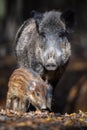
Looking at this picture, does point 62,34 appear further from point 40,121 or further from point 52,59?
point 40,121

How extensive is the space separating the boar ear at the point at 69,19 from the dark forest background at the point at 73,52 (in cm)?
502

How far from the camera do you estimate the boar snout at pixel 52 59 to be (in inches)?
452

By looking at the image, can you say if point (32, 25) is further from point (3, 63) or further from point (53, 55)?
point (3, 63)

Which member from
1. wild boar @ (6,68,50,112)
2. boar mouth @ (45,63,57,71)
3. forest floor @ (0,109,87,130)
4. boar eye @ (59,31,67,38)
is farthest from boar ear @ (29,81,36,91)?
boar eye @ (59,31,67,38)

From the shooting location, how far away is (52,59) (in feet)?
37.8

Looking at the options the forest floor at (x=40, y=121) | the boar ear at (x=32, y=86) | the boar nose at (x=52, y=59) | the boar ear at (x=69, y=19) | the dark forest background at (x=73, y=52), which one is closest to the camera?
the forest floor at (x=40, y=121)

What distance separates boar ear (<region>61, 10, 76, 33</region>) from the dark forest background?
5.02 meters

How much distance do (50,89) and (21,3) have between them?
14.8m

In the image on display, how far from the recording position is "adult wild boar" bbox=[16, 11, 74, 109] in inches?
462

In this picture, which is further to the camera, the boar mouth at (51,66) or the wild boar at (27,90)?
the boar mouth at (51,66)

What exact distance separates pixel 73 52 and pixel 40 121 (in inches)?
671

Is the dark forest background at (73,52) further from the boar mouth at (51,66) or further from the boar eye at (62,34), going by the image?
the boar mouth at (51,66)

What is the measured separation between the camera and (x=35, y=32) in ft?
41.8

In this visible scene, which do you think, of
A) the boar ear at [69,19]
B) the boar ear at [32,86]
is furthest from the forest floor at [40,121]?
the boar ear at [69,19]
